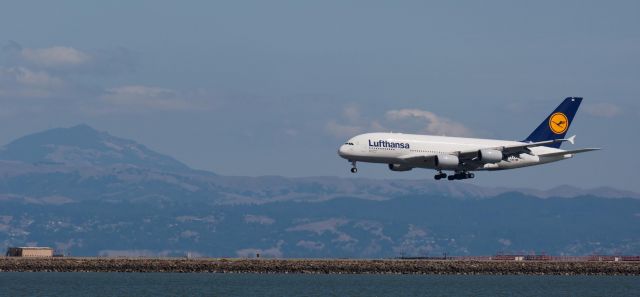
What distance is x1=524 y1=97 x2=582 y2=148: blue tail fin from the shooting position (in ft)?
548

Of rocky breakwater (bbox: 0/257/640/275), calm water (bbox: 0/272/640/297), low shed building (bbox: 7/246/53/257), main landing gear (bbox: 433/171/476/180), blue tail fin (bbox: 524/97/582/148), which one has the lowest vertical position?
calm water (bbox: 0/272/640/297)

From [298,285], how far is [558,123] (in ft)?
147

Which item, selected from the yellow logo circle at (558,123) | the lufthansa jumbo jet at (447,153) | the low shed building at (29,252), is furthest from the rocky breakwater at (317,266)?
the yellow logo circle at (558,123)

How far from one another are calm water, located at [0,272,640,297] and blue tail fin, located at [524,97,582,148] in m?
17.9

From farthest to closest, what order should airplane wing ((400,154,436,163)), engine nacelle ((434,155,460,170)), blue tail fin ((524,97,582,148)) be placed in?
blue tail fin ((524,97,582,148)) → engine nacelle ((434,155,460,170)) → airplane wing ((400,154,436,163))

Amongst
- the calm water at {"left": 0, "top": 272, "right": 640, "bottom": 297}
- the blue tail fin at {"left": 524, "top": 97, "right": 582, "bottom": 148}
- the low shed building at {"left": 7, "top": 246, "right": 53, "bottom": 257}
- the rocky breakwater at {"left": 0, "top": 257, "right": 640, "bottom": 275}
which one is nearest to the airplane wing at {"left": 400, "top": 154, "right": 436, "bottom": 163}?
the calm water at {"left": 0, "top": 272, "right": 640, "bottom": 297}

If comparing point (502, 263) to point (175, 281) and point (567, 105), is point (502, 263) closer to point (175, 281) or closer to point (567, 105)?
point (567, 105)

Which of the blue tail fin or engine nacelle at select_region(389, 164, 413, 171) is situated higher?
the blue tail fin

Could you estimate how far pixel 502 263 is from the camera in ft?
529

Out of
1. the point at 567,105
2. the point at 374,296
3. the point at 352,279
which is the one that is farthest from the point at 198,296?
the point at 567,105

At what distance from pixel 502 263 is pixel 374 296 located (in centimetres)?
3652

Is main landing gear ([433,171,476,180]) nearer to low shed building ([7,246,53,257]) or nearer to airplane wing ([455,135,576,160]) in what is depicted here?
airplane wing ([455,135,576,160])

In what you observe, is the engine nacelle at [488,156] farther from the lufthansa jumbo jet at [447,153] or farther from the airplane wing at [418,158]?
the airplane wing at [418,158]

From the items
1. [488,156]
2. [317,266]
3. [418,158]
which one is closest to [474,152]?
[488,156]
